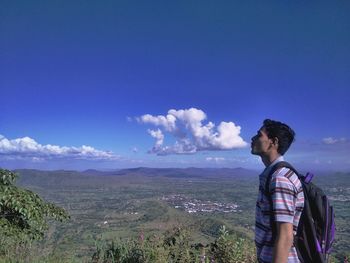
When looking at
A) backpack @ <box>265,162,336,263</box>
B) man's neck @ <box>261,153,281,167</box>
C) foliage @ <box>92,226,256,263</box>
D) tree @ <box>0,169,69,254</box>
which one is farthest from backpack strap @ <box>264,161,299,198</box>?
tree @ <box>0,169,69,254</box>

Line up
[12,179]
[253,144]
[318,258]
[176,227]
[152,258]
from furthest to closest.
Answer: [12,179] < [176,227] < [152,258] < [253,144] < [318,258]

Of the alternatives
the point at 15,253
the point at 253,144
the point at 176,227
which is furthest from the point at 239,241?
the point at 15,253

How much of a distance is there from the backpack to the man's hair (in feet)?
0.72

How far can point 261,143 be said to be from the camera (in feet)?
9.53

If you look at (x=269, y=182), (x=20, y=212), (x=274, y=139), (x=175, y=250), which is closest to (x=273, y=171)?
(x=269, y=182)

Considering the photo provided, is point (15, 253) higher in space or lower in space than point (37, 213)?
lower

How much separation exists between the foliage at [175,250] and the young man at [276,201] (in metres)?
2.19

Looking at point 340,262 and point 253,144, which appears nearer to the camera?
point 253,144

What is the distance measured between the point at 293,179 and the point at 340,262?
3.27m

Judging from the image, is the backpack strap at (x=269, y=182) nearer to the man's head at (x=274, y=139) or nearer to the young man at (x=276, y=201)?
the young man at (x=276, y=201)

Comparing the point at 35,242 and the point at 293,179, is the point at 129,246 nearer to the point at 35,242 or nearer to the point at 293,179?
the point at 35,242

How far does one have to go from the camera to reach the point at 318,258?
2.61 meters

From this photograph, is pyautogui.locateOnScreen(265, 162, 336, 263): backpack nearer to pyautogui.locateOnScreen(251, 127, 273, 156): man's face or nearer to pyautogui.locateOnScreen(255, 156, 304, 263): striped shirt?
pyautogui.locateOnScreen(255, 156, 304, 263): striped shirt

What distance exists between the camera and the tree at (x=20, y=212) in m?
5.91
